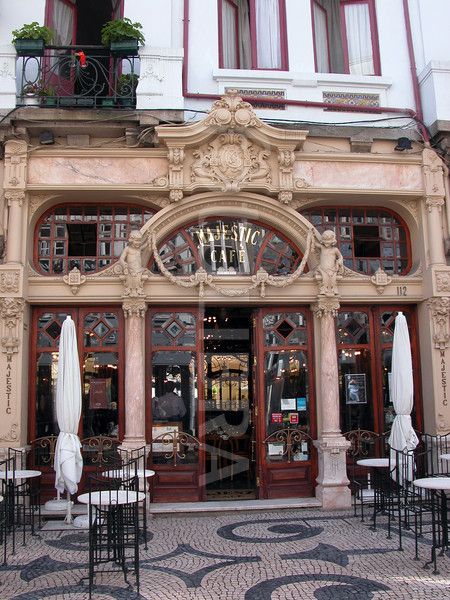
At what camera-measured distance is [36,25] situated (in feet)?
34.1

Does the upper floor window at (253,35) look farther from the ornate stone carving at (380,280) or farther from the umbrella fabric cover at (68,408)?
the umbrella fabric cover at (68,408)

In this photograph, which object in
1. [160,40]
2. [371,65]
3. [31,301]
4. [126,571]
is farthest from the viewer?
[371,65]

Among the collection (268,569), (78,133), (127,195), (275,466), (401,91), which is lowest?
(268,569)

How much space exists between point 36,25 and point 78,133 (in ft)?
6.23

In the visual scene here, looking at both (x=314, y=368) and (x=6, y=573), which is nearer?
(x=6, y=573)

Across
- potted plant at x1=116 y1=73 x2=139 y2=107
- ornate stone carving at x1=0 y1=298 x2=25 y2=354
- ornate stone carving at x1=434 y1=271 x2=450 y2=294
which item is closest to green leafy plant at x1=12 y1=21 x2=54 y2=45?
potted plant at x1=116 y1=73 x2=139 y2=107

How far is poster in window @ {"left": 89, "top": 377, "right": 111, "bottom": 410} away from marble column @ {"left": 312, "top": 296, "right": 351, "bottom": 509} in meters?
3.45

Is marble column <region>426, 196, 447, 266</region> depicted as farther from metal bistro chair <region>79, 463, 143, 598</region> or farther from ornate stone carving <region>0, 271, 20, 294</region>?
ornate stone carving <region>0, 271, 20, 294</region>

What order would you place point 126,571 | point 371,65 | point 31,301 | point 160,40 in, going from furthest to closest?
point 371,65 → point 160,40 → point 31,301 → point 126,571

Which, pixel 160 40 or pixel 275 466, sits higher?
pixel 160 40

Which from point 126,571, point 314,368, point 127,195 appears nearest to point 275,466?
point 314,368

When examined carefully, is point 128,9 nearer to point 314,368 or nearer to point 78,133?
point 78,133

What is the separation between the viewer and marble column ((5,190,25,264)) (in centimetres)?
1000

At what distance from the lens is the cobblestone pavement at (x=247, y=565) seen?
6156mm
